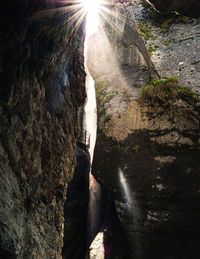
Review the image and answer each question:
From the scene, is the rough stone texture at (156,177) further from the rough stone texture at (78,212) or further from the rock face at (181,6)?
the rock face at (181,6)

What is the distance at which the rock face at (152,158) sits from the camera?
639 centimetres

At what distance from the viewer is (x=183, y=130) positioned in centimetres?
709

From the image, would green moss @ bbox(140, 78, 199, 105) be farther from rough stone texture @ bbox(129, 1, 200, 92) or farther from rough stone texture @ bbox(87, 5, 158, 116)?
rough stone texture @ bbox(87, 5, 158, 116)

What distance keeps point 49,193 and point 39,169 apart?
499mm

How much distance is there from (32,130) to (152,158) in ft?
18.7

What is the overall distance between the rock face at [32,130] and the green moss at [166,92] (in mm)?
5494

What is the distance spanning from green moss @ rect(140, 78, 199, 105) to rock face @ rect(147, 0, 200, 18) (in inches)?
204

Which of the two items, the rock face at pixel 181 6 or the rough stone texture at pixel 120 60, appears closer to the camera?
the rock face at pixel 181 6

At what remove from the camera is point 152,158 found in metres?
7.18

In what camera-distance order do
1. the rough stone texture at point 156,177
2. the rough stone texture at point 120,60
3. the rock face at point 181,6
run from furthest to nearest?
the rough stone texture at point 120,60 < the rough stone texture at point 156,177 < the rock face at point 181,6

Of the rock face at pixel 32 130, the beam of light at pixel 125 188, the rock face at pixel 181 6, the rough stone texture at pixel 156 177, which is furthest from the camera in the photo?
the beam of light at pixel 125 188

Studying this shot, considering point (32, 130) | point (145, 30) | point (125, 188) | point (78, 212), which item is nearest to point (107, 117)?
point (125, 188)

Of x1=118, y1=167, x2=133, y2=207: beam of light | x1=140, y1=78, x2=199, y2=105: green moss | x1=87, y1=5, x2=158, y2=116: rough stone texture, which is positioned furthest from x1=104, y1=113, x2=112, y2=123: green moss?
x1=118, y1=167, x2=133, y2=207: beam of light

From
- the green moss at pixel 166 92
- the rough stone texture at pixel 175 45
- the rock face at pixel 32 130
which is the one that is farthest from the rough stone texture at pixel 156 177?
the rock face at pixel 32 130
